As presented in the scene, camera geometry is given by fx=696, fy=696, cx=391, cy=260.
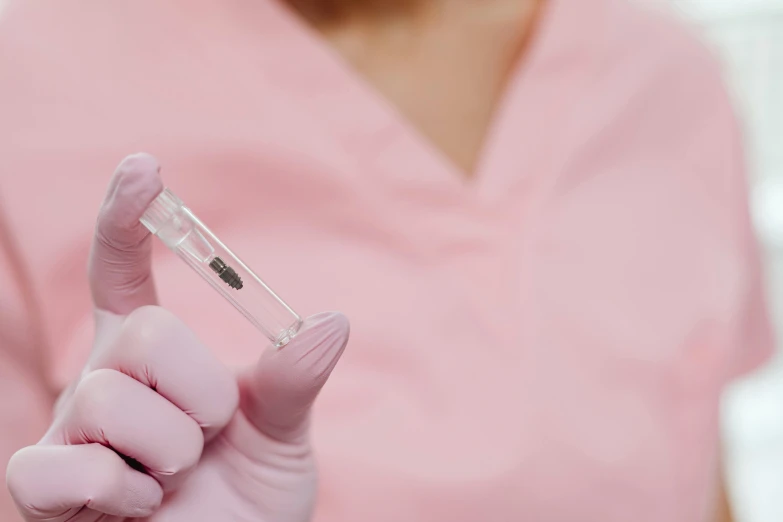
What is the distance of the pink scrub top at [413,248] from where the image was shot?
40cm

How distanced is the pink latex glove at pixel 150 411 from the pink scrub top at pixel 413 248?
0.33 feet

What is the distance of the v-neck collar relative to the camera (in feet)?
1.49

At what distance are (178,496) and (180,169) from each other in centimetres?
19

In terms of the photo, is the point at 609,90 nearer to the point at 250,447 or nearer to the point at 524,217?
the point at 524,217

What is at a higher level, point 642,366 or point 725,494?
point 642,366

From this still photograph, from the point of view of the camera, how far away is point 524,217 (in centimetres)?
49

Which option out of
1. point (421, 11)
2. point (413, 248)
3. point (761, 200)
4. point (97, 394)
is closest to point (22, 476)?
point (97, 394)

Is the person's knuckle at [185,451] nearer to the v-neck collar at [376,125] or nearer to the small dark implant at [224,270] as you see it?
the small dark implant at [224,270]

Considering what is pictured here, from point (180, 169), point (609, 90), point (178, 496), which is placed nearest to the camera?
point (178, 496)

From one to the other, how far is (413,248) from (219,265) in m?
0.19

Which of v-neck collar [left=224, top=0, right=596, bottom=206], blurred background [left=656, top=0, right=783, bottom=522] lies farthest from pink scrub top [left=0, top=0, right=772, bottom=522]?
blurred background [left=656, top=0, right=783, bottom=522]

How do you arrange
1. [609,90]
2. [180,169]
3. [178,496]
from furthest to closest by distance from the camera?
[609,90] < [180,169] < [178,496]

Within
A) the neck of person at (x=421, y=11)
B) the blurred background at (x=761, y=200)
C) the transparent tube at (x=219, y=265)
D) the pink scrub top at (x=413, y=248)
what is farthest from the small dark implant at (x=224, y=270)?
the blurred background at (x=761, y=200)

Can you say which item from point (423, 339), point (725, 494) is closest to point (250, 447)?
point (423, 339)
